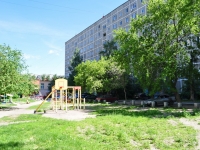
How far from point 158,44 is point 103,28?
49944mm

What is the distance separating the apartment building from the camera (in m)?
59.0

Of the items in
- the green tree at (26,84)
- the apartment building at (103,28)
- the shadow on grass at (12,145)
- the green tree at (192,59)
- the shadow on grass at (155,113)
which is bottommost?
the shadow on grass at (12,145)

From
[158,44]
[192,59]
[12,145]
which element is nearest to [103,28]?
[192,59]

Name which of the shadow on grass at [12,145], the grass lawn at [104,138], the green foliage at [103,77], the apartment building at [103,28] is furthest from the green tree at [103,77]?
the shadow on grass at [12,145]

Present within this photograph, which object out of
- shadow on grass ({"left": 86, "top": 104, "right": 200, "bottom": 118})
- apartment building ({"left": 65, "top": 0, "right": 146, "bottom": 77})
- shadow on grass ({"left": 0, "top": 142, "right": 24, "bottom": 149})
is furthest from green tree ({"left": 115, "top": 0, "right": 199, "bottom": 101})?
apartment building ({"left": 65, "top": 0, "right": 146, "bottom": 77})

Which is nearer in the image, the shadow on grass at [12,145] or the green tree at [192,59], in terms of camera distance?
the shadow on grass at [12,145]

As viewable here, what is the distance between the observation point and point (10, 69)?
24.2 meters

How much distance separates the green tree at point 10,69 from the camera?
23.8m

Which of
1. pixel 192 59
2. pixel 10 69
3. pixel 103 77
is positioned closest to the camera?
pixel 10 69

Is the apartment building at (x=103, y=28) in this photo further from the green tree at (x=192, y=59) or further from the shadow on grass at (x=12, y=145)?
the shadow on grass at (x=12, y=145)

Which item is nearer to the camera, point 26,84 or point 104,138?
point 104,138

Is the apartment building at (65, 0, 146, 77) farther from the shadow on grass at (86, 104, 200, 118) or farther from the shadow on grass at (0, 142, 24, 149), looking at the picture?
the shadow on grass at (0, 142, 24, 149)

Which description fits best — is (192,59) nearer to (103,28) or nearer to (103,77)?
(103,77)

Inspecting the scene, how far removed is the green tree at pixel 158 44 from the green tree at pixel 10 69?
36.4 ft
